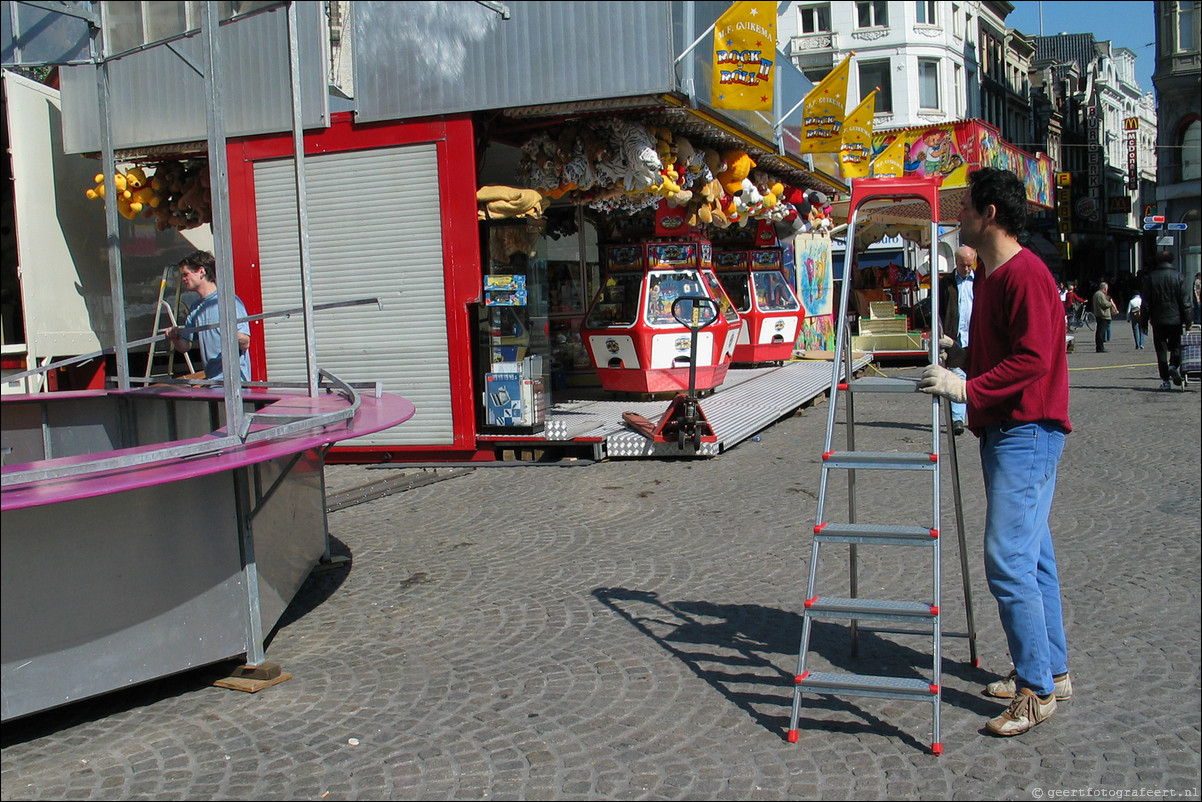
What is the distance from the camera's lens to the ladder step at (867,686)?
3.50m

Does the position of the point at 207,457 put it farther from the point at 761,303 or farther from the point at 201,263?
the point at 761,303

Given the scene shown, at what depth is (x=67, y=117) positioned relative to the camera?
1068 centimetres

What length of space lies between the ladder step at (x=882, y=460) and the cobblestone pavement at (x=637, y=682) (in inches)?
36.4

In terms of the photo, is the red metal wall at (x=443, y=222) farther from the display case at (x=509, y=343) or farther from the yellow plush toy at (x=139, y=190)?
the yellow plush toy at (x=139, y=190)

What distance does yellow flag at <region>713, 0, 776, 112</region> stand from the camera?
9555mm

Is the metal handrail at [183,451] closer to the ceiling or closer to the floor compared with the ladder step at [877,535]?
closer to the ceiling

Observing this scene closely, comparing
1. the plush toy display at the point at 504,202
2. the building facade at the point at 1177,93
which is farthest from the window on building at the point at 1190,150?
the plush toy display at the point at 504,202

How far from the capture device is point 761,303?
676 inches

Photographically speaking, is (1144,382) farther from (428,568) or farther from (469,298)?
(428,568)

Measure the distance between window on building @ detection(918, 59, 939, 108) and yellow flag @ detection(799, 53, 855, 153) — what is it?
33.5m

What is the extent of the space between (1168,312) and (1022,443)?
11110mm

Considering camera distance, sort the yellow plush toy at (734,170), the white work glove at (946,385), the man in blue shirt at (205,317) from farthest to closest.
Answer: the yellow plush toy at (734,170) → the man in blue shirt at (205,317) → the white work glove at (946,385)

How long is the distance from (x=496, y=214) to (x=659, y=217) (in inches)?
144

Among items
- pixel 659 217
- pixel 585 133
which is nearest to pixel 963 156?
pixel 659 217
